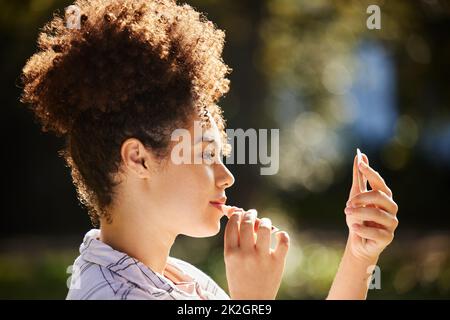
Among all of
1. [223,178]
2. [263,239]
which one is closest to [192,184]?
[223,178]

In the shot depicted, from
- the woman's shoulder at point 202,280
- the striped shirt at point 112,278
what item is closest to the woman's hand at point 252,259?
the striped shirt at point 112,278

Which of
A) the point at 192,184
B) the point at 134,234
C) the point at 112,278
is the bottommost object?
the point at 112,278

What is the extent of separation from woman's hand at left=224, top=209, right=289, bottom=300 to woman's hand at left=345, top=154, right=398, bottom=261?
167mm

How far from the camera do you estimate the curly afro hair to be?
4.56ft

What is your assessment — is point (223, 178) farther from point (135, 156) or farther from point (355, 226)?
point (355, 226)

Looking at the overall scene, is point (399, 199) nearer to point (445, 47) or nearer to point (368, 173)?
point (445, 47)

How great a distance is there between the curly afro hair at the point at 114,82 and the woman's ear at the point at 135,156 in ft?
0.04

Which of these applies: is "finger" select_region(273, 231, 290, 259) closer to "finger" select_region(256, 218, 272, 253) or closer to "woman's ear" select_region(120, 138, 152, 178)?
"finger" select_region(256, 218, 272, 253)

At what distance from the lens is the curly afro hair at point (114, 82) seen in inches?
54.7

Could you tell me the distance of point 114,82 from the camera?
4.53 ft

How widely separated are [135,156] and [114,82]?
0.17 m

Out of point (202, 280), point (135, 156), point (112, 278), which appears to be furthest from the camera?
point (202, 280)

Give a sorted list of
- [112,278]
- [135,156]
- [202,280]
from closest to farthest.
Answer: [112,278]
[135,156]
[202,280]

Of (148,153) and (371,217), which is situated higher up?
(148,153)
